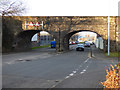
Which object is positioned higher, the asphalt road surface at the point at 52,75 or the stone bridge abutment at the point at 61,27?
the stone bridge abutment at the point at 61,27

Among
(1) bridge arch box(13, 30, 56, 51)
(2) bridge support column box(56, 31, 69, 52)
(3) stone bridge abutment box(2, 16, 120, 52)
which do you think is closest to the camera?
(3) stone bridge abutment box(2, 16, 120, 52)

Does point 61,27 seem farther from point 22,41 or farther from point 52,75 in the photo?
point 52,75

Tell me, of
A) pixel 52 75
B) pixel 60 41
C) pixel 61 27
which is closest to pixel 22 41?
pixel 60 41

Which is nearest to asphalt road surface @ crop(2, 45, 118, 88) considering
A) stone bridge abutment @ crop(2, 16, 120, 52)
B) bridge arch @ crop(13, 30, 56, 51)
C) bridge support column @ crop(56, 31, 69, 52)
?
stone bridge abutment @ crop(2, 16, 120, 52)

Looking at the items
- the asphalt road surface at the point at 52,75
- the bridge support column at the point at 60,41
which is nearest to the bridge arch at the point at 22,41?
the bridge support column at the point at 60,41

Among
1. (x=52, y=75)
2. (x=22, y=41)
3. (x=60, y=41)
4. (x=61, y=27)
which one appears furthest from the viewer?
(x=22, y=41)

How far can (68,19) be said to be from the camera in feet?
103

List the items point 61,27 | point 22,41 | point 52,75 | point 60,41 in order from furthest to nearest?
point 22,41 < point 60,41 < point 61,27 < point 52,75

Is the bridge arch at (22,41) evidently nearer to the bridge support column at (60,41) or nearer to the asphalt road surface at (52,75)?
the bridge support column at (60,41)

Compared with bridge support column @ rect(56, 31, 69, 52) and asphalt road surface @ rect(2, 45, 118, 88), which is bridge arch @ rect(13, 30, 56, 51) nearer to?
bridge support column @ rect(56, 31, 69, 52)

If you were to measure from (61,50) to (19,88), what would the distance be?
85.3 ft

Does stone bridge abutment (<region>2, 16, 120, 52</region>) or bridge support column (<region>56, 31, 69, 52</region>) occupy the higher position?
stone bridge abutment (<region>2, 16, 120, 52</region>)

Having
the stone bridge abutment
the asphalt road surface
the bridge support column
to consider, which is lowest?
the asphalt road surface

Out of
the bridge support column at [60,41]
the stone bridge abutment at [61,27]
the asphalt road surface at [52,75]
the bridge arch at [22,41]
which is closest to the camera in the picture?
the asphalt road surface at [52,75]
